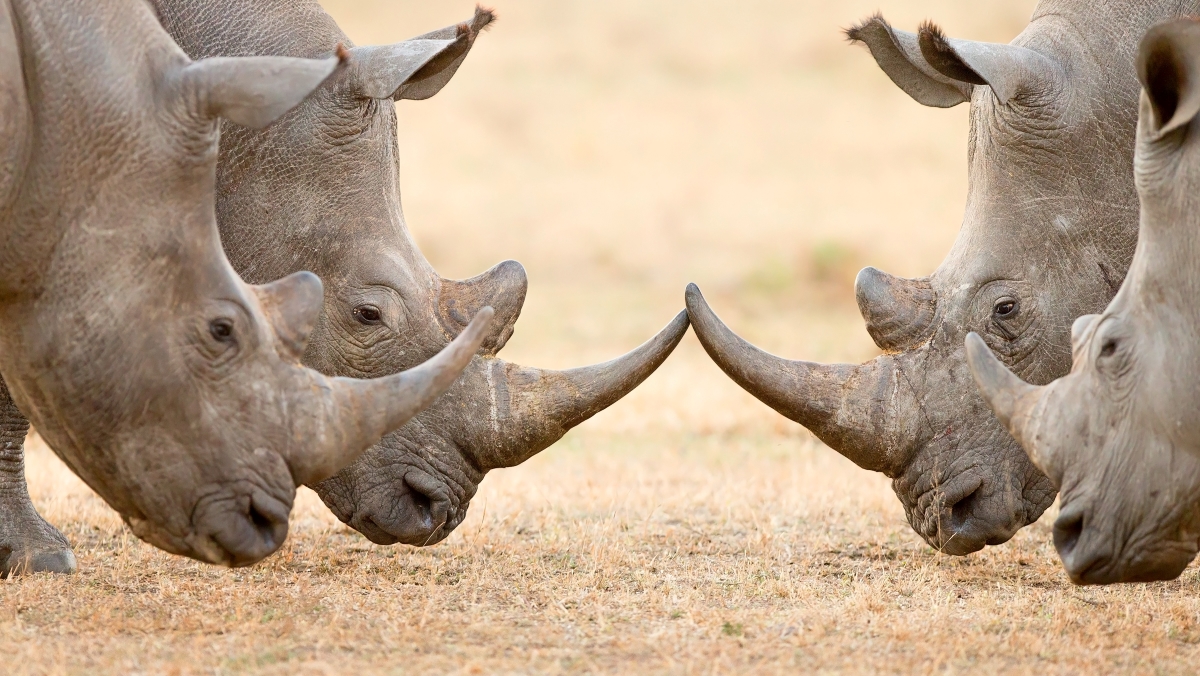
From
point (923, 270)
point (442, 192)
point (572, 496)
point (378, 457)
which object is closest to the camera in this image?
point (378, 457)

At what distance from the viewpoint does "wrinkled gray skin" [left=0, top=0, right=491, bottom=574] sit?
4543 mm

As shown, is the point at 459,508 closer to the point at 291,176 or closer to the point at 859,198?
the point at 291,176

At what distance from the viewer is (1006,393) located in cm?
501

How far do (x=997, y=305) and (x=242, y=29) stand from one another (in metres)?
3.06

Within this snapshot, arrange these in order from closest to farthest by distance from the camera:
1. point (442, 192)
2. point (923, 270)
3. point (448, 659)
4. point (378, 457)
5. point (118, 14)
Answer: point (448, 659)
point (118, 14)
point (378, 457)
point (923, 270)
point (442, 192)

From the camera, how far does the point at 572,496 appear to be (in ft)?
24.9

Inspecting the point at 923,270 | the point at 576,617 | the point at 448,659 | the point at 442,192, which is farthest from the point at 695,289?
the point at 442,192

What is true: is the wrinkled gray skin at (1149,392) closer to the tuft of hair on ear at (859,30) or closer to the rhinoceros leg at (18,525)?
the tuft of hair on ear at (859,30)

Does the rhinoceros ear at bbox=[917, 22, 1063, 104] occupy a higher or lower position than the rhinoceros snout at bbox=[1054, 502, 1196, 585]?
higher

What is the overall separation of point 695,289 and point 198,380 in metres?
1.99

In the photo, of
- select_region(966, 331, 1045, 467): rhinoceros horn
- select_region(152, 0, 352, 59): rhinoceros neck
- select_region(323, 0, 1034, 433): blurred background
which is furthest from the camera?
A: select_region(323, 0, 1034, 433): blurred background

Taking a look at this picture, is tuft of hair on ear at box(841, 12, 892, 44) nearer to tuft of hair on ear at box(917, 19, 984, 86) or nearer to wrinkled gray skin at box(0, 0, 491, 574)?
tuft of hair on ear at box(917, 19, 984, 86)

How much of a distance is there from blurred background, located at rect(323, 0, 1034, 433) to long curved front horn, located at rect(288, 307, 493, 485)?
5523 millimetres

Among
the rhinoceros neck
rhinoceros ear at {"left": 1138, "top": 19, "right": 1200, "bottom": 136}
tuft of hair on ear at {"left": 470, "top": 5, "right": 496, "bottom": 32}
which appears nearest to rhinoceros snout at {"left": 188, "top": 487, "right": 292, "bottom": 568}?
the rhinoceros neck
